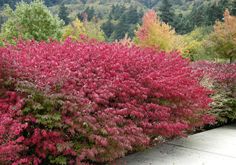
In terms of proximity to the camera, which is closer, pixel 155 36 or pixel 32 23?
pixel 32 23

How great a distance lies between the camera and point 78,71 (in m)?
4.85

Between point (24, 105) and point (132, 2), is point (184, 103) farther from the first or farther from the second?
point (132, 2)

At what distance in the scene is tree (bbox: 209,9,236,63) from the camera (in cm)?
1803

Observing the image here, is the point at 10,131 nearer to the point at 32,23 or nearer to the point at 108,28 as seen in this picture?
the point at 32,23

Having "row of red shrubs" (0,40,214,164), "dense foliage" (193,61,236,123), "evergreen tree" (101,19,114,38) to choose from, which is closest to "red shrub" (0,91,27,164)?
"row of red shrubs" (0,40,214,164)

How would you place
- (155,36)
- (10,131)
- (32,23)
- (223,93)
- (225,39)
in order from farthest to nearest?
1. (155,36)
2. (225,39)
3. (32,23)
4. (223,93)
5. (10,131)

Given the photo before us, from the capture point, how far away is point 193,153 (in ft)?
19.3

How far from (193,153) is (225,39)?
13.1 metres

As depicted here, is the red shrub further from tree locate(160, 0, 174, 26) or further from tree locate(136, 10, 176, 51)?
tree locate(160, 0, 174, 26)

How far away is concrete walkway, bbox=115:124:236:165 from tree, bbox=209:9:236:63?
11674 mm

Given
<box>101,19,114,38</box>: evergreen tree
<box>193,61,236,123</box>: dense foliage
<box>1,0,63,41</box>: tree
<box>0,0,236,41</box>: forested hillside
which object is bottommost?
<box>101,19,114,38</box>: evergreen tree

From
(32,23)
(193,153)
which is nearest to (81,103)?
(193,153)

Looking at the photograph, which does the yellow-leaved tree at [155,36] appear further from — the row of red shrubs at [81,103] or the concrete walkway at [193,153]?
the row of red shrubs at [81,103]

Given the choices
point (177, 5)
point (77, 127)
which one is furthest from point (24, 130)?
point (177, 5)
